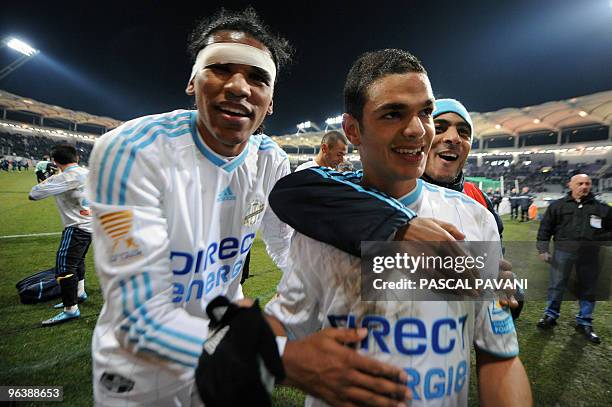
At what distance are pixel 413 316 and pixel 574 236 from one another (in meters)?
4.95

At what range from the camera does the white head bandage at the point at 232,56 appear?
153cm

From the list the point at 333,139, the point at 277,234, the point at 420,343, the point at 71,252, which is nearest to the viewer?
the point at 420,343

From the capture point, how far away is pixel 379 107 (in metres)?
1.21

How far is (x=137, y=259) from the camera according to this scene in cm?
105

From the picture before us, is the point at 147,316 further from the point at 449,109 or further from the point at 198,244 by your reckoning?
the point at 449,109

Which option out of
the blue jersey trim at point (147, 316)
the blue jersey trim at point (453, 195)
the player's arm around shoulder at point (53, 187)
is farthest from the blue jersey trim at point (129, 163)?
the player's arm around shoulder at point (53, 187)

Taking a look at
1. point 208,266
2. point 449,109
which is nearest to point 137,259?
point 208,266

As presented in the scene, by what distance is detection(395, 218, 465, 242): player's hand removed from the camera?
3.20 ft

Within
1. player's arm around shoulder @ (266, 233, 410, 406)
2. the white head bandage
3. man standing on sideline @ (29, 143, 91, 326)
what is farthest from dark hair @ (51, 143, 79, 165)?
player's arm around shoulder @ (266, 233, 410, 406)

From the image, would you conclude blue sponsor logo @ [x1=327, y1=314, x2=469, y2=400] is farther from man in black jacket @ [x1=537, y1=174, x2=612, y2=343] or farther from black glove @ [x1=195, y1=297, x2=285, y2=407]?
man in black jacket @ [x1=537, y1=174, x2=612, y2=343]

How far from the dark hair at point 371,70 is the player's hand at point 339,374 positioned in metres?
0.90

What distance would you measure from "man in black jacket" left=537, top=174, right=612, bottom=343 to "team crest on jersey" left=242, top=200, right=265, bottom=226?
13.7 feet

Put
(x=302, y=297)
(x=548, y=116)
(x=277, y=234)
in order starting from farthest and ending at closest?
1. (x=548, y=116)
2. (x=277, y=234)
3. (x=302, y=297)

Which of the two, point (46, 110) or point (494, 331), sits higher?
point (46, 110)
